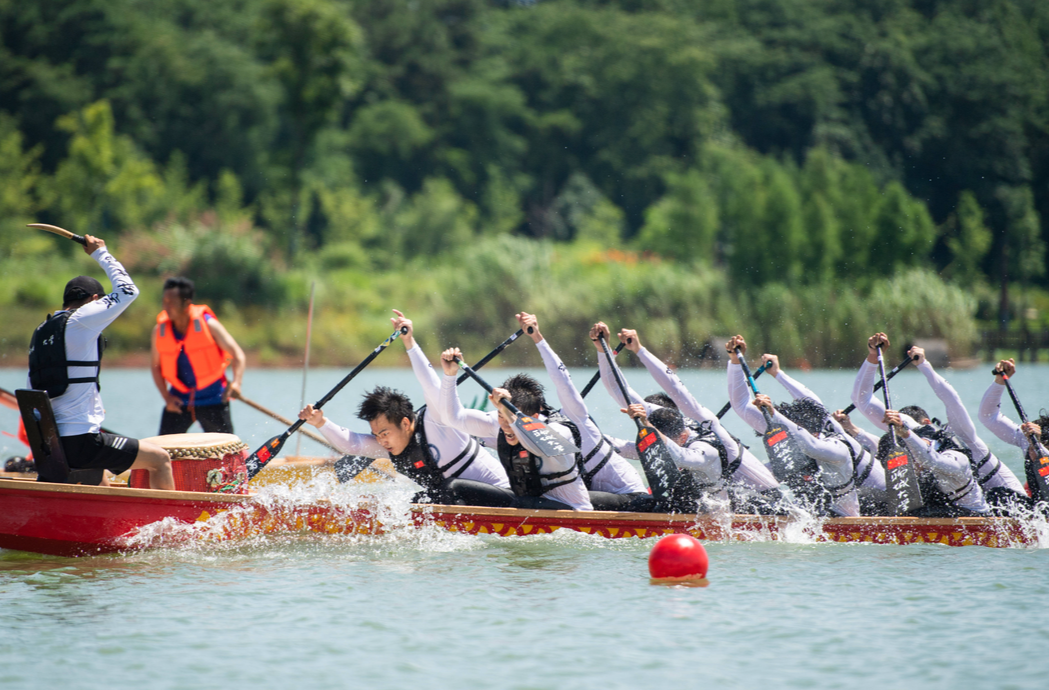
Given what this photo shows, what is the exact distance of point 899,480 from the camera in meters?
6.54

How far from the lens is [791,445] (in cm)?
632

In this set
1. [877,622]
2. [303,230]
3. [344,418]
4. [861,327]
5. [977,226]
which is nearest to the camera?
[877,622]

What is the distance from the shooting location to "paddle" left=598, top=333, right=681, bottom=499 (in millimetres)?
6188

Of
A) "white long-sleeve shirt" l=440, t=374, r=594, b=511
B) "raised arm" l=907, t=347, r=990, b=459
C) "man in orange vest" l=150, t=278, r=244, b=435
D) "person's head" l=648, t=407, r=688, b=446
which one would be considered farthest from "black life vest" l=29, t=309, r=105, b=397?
"raised arm" l=907, t=347, r=990, b=459

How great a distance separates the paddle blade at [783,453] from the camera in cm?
627

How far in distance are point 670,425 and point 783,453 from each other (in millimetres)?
672

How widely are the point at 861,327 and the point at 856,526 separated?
1671 centimetres

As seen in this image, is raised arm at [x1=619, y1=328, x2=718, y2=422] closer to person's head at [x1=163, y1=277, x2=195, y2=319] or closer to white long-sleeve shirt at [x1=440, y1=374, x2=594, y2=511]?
white long-sleeve shirt at [x1=440, y1=374, x2=594, y2=511]

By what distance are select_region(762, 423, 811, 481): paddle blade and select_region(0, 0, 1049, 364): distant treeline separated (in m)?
16.6

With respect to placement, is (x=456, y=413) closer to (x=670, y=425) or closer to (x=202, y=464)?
(x=670, y=425)

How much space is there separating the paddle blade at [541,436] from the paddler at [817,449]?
1.18 metres

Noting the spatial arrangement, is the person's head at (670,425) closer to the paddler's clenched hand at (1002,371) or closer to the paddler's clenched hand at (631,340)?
the paddler's clenched hand at (631,340)

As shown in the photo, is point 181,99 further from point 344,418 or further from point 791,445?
point 791,445

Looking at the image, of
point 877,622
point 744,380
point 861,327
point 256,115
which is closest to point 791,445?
point 744,380
